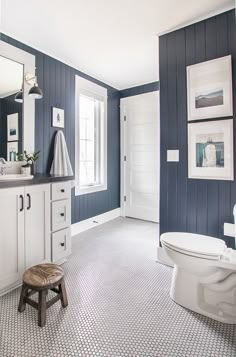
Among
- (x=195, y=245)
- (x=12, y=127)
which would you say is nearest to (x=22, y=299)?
(x=195, y=245)

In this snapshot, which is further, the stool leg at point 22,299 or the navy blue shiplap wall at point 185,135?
the navy blue shiplap wall at point 185,135

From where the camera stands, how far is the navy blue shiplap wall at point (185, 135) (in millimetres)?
1989

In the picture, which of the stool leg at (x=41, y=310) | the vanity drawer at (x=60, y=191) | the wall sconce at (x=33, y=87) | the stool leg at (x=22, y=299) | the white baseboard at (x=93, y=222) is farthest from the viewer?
the white baseboard at (x=93, y=222)

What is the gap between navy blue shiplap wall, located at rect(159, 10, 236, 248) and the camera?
199 centimetres

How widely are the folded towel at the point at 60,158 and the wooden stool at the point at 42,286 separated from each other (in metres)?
1.42

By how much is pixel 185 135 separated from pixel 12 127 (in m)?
1.82

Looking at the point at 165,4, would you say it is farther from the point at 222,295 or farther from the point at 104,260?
the point at 104,260

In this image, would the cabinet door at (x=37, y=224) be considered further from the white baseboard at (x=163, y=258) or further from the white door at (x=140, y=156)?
the white door at (x=140, y=156)

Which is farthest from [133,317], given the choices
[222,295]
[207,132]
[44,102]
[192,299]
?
[44,102]

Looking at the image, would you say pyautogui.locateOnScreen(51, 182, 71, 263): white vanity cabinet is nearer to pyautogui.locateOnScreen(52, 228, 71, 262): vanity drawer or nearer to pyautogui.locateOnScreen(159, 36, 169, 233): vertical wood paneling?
pyautogui.locateOnScreen(52, 228, 71, 262): vanity drawer

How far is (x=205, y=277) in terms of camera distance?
5.06ft

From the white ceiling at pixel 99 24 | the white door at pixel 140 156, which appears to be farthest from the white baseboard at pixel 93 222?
the white ceiling at pixel 99 24

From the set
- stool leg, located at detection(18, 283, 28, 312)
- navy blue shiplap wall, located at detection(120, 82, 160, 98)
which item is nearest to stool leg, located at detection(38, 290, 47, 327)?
stool leg, located at detection(18, 283, 28, 312)

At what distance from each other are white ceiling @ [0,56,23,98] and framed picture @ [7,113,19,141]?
8.7 inches
